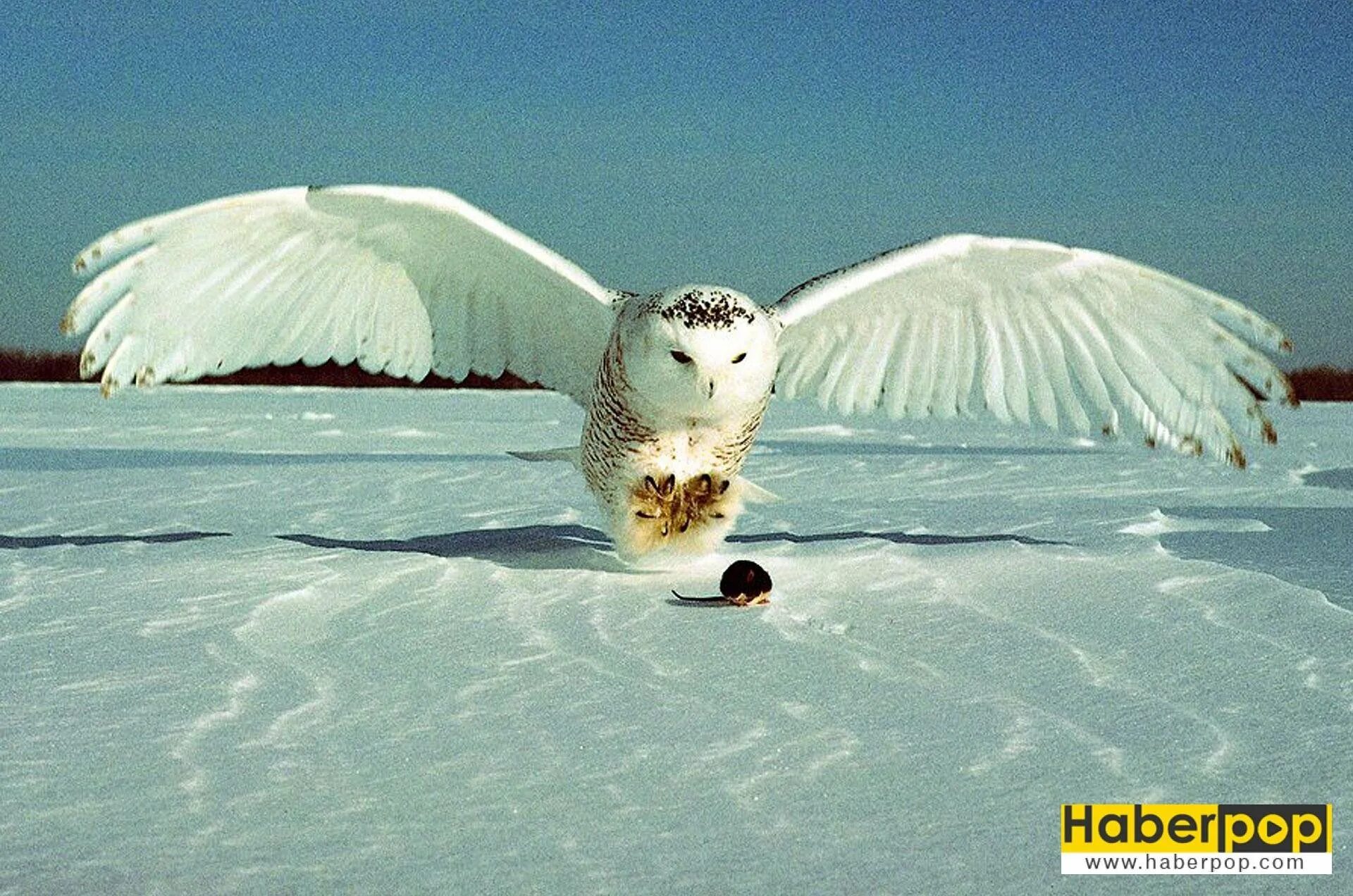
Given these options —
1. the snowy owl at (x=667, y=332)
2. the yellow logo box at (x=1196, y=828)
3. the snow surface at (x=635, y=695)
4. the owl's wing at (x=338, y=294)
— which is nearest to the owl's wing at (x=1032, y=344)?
the snowy owl at (x=667, y=332)

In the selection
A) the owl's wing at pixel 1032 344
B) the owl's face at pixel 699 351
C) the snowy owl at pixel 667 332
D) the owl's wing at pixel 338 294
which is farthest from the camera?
the owl's wing at pixel 1032 344

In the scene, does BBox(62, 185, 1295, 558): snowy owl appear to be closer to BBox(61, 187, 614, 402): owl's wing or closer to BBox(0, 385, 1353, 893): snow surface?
BBox(61, 187, 614, 402): owl's wing

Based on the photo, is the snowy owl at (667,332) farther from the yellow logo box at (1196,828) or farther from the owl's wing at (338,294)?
the yellow logo box at (1196,828)

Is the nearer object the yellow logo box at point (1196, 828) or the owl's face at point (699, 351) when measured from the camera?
the yellow logo box at point (1196, 828)

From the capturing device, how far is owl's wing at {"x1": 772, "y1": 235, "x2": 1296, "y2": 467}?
418 centimetres

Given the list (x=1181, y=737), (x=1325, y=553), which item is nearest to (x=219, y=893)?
(x=1181, y=737)

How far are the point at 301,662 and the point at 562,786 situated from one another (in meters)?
0.96

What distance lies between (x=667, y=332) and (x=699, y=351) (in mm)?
88

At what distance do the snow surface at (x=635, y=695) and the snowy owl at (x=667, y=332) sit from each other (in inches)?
15.9

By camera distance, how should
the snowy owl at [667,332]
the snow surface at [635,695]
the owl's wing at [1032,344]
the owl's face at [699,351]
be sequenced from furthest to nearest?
the owl's wing at [1032,344] < the snowy owl at [667,332] < the owl's face at [699,351] < the snow surface at [635,695]

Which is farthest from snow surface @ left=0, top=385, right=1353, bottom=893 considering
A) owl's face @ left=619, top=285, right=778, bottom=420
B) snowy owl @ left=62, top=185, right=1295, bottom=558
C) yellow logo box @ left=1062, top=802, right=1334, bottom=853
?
owl's face @ left=619, top=285, right=778, bottom=420

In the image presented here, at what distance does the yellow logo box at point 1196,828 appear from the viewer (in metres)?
1.89

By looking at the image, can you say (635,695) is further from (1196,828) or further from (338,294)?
(338,294)

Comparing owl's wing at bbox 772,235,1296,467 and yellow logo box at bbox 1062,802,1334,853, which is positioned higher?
owl's wing at bbox 772,235,1296,467
